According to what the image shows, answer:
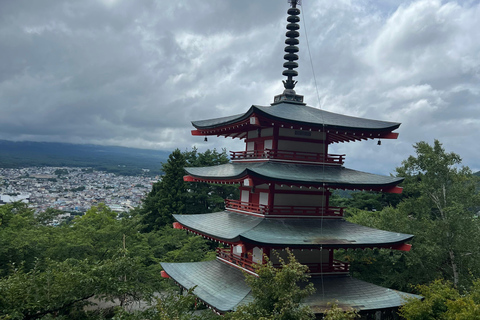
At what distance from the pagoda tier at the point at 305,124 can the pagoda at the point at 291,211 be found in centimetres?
5

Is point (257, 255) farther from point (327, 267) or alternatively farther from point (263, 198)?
point (327, 267)

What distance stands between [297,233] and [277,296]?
16.3 ft

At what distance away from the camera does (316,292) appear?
15.6 metres

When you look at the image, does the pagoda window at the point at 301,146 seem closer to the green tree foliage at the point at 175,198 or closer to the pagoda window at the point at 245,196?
the pagoda window at the point at 245,196

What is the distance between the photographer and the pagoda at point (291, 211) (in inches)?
612

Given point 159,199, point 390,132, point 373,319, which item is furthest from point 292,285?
point 159,199

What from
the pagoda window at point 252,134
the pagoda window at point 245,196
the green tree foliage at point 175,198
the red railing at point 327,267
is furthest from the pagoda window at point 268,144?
the green tree foliage at point 175,198

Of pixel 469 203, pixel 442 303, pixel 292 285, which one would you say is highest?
pixel 469 203

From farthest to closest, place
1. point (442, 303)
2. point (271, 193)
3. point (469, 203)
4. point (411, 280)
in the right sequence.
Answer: point (469, 203) → point (411, 280) → point (271, 193) → point (442, 303)

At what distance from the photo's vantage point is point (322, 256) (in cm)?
1781

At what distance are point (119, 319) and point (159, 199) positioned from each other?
112 ft

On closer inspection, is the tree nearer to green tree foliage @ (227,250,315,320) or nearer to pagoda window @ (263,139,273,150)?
pagoda window @ (263,139,273,150)

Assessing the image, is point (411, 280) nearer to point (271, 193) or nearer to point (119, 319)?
point (271, 193)

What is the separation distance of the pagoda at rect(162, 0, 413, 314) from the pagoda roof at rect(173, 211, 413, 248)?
0.05 meters
